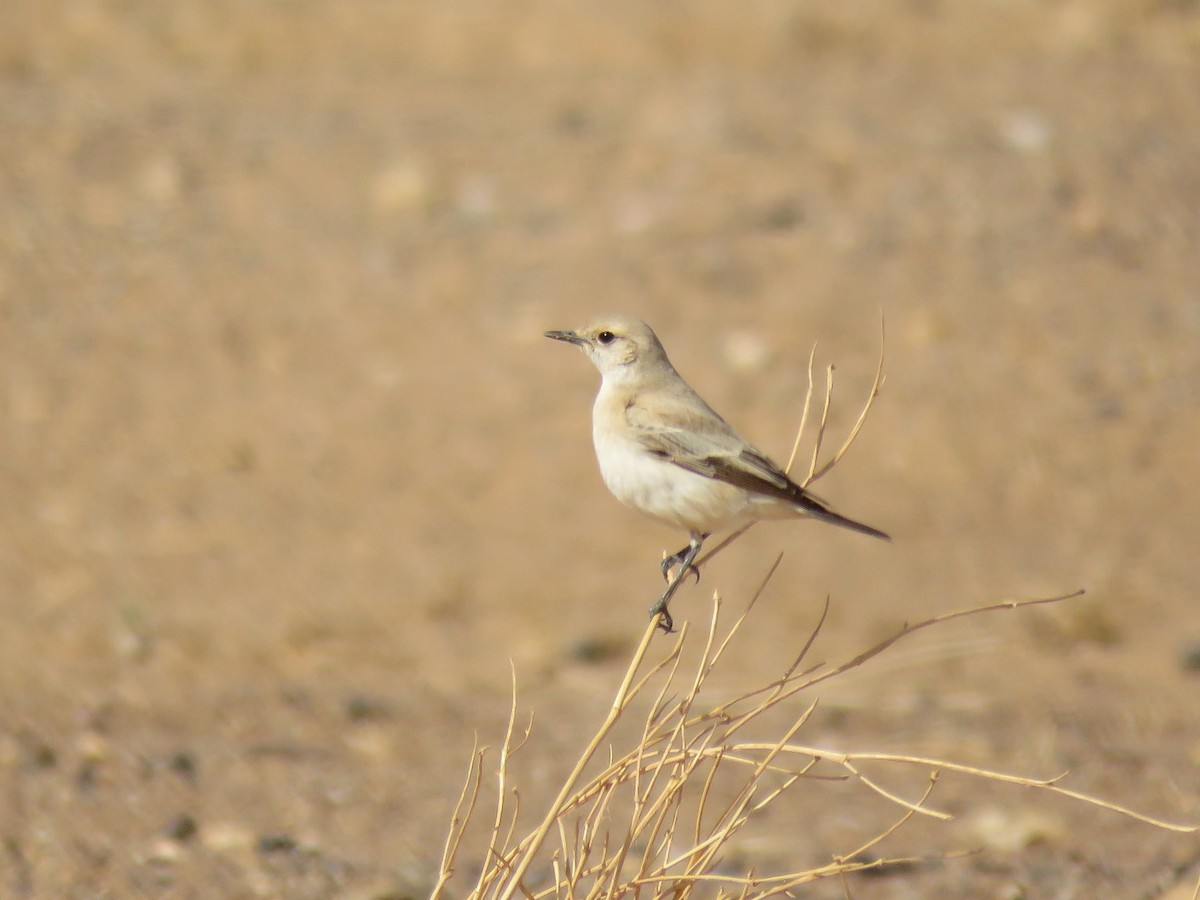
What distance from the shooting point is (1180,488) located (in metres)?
10.8

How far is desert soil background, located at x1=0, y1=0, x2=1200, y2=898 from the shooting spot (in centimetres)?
776

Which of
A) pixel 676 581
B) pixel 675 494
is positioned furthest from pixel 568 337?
pixel 676 581

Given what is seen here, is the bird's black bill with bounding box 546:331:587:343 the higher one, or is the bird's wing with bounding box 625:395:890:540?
the bird's black bill with bounding box 546:331:587:343

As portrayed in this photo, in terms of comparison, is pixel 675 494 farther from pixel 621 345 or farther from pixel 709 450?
pixel 621 345

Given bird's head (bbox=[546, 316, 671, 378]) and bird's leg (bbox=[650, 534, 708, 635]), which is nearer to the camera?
bird's leg (bbox=[650, 534, 708, 635])

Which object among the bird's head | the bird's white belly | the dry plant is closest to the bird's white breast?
the bird's white belly

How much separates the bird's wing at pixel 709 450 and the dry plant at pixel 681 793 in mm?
204

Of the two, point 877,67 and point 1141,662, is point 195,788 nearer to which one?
point 1141,662

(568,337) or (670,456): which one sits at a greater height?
(568,337)

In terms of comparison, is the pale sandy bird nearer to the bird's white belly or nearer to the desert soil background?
the bird's white belly

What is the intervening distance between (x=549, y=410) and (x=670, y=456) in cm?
584

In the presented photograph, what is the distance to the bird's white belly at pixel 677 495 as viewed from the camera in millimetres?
5086

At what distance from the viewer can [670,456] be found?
529cm

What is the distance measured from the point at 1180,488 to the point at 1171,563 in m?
0.69
